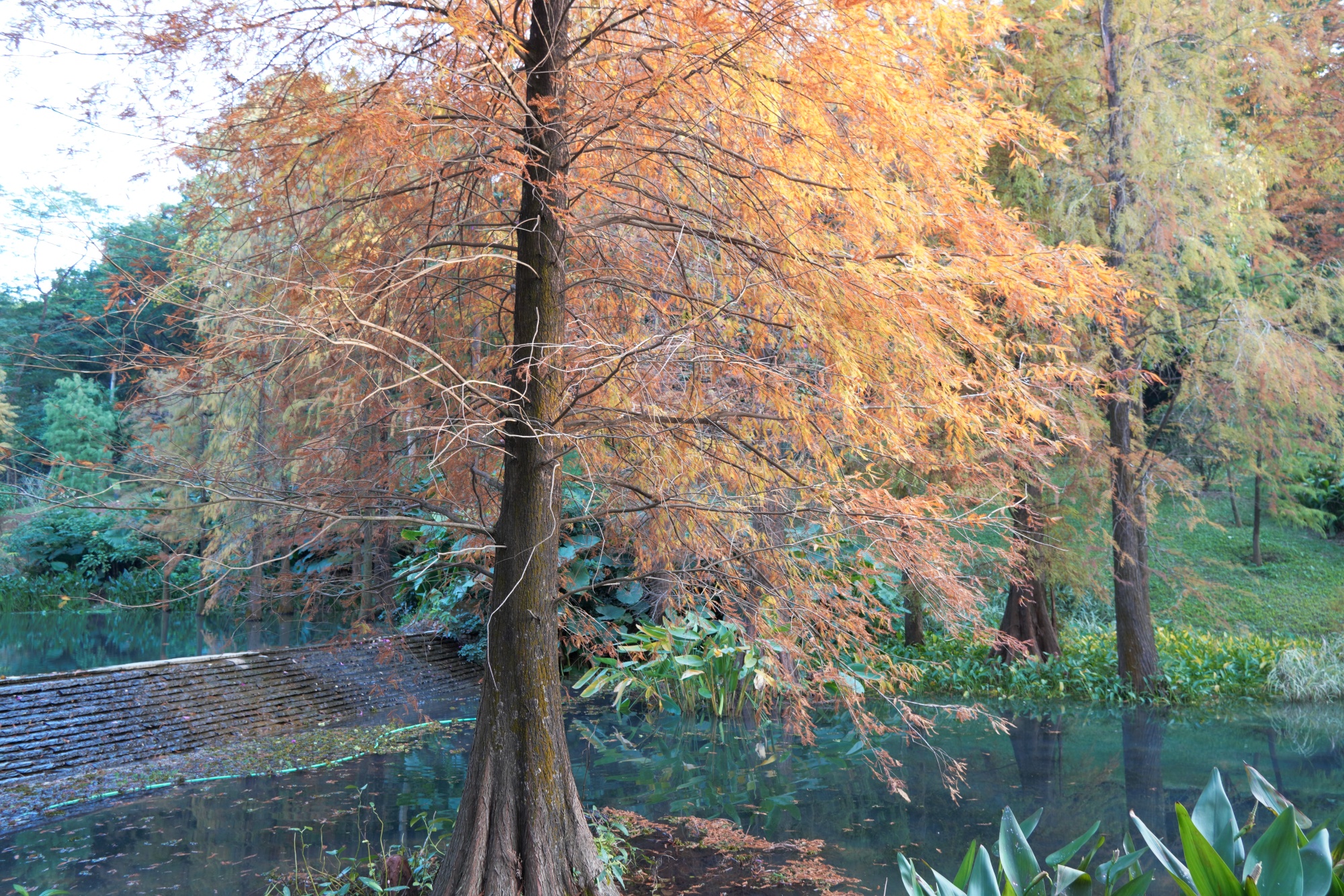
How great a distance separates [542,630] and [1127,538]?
8098 mm

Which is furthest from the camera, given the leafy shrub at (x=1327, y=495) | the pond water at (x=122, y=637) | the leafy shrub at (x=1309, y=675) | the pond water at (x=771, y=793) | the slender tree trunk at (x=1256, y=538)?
the leafy shrub at (x=1327, y=495)

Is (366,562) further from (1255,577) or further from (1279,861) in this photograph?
(1255,577)

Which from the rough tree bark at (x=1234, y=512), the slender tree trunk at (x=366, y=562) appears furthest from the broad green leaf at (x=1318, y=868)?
the rough tree bark at (x=1234, y=512)

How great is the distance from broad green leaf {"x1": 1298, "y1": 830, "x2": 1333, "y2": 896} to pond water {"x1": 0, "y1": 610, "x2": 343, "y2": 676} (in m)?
12.1

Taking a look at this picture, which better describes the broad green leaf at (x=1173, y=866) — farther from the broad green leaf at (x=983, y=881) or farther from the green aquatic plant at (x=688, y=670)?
the green aquatic plant at (x=688, y=670)

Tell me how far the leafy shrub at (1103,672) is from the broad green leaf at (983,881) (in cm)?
756

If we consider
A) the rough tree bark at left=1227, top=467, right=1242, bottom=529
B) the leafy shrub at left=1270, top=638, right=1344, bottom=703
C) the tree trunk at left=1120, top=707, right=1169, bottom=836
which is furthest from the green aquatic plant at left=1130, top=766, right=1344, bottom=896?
the rough tree bark at left=1227, top=467, right=1242, bottom=529

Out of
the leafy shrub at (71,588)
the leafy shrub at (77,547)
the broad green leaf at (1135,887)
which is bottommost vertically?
the leafy shrub at (71,588)

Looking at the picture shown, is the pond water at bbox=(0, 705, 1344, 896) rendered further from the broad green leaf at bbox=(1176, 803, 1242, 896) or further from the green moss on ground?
the broad green leaf at bbox=(1176, 803, 1242, 896)

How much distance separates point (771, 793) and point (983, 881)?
14.7 feet

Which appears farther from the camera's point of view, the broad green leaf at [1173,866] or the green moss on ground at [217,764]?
the green moss on ground at [217,764]

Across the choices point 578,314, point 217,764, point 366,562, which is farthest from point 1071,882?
point 217,764

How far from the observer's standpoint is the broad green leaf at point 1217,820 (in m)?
2.49

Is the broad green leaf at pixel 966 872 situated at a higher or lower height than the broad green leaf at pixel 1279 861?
lower
